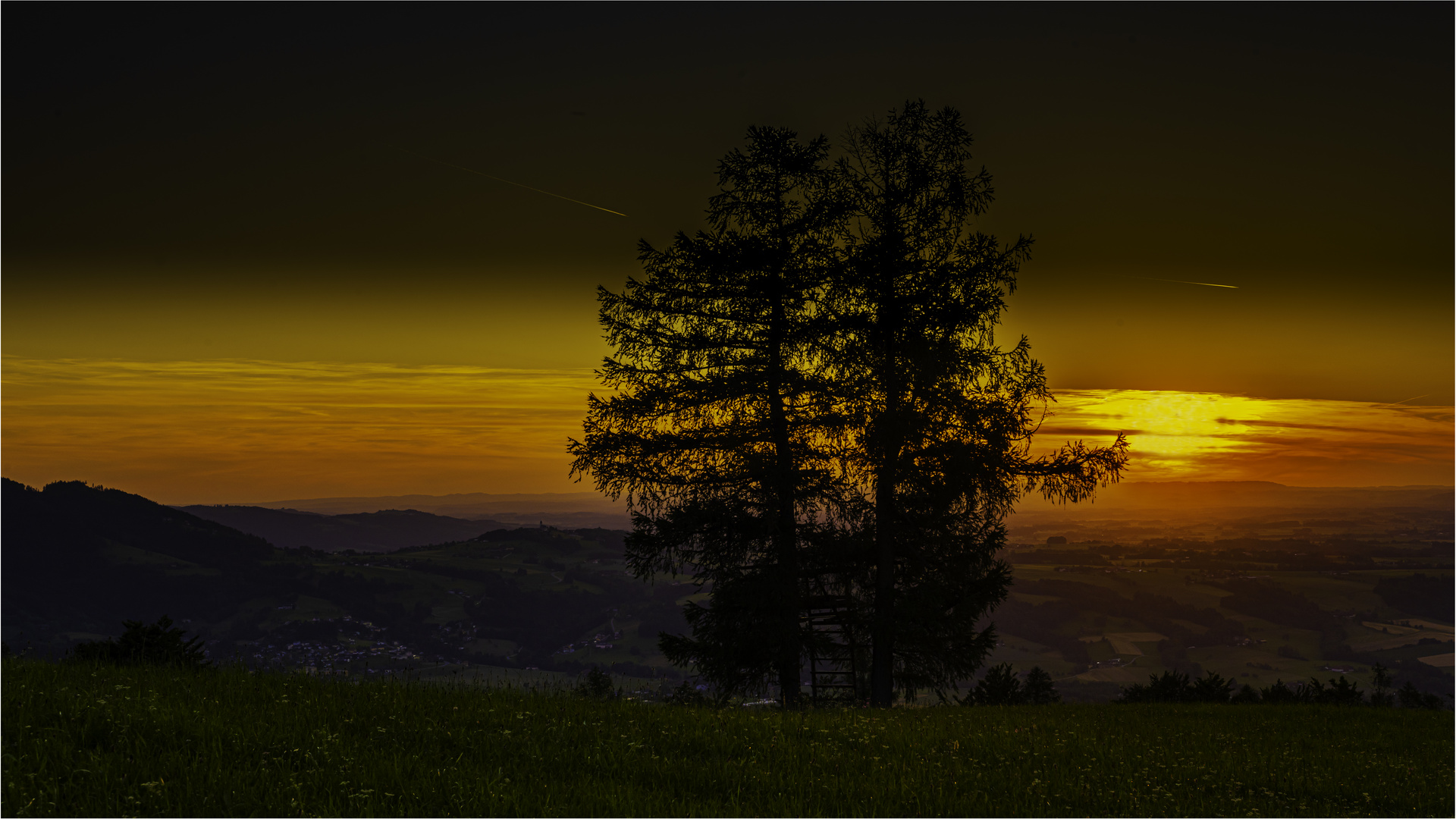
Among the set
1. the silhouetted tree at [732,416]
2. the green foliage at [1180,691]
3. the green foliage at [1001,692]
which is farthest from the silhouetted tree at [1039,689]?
the silhouetted tree at [732,416]

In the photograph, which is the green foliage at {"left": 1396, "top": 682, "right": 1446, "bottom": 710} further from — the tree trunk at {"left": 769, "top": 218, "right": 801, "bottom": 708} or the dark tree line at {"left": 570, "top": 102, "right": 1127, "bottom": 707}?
the tree trunk at {"left": 769, "top": 218, "right": 801, "bottom": 708}

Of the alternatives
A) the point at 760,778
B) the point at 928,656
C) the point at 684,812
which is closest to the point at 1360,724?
the point at 928,656

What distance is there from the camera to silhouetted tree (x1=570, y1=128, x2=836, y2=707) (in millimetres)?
19391

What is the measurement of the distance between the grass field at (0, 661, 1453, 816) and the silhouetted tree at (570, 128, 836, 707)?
7.92 m

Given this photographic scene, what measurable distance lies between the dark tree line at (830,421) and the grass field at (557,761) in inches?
307

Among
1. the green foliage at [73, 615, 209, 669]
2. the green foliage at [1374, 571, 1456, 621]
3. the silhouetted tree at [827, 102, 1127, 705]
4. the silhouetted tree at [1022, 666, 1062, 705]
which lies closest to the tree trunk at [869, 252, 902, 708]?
the silhouetted tree at [827, 102, 1127, 705]

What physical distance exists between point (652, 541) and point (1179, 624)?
16434cm

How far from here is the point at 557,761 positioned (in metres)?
7.86

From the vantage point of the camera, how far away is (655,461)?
19812mm

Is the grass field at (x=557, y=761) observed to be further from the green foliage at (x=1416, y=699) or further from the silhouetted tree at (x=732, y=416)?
the green foliage at (x=1416, y=699)

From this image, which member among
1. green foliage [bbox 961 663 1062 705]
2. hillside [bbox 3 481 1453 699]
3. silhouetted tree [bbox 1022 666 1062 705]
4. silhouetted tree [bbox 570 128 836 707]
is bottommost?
hillside [bbox 3 481 1453 699]

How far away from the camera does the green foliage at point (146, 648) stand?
1111cm

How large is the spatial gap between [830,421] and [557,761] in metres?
12.0

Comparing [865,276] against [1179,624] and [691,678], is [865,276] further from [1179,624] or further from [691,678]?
[1179,624]
